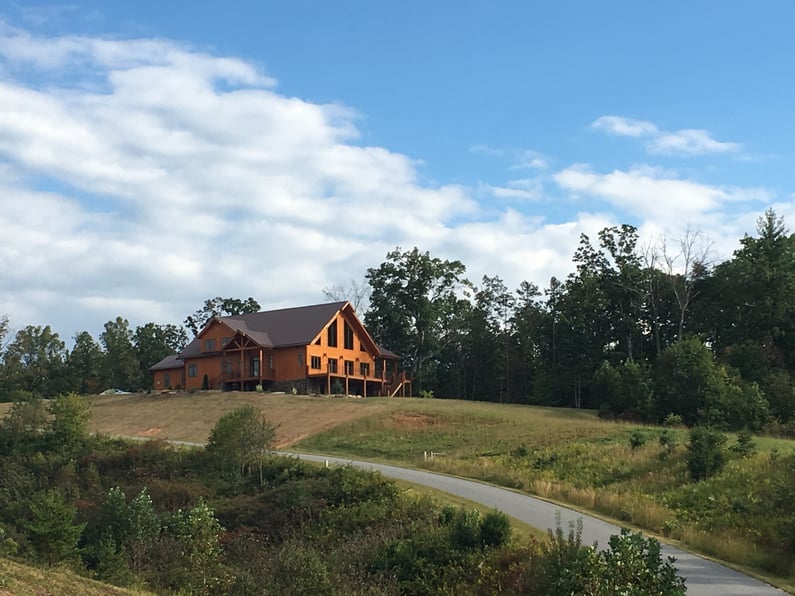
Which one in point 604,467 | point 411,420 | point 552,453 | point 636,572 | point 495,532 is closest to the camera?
point 636,572

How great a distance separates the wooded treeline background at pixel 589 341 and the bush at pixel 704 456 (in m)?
22.1

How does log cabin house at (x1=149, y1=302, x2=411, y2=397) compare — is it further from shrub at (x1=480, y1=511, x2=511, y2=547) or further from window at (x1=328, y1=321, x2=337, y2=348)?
shrub at (x1=480, y1=511, x2=511, y2=547)

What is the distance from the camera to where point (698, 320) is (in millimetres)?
68062

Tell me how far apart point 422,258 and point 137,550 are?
60917 mm

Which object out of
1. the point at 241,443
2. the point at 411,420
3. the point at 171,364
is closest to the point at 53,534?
the point at 241,443

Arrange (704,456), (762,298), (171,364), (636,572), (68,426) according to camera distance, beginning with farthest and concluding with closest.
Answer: (171,364) → (762,298) → (68,426) → (704,456) → (636,572)

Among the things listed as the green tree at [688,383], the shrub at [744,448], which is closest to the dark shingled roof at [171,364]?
the green tree at [688,383]

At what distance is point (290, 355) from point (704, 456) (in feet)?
130

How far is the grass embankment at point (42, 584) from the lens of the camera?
460 inches

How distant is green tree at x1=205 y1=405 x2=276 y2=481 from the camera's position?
32844 mm

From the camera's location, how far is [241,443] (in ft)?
108

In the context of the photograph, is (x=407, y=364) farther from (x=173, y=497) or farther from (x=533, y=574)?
(x=533, y=574)

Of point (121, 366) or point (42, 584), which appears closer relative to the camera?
point (42, 584)

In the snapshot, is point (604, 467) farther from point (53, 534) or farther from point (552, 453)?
point (53, 534)
